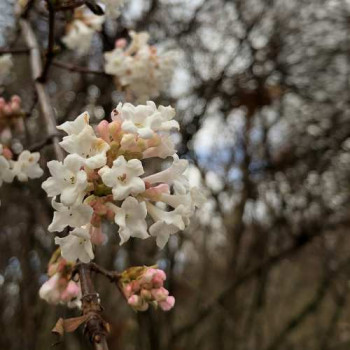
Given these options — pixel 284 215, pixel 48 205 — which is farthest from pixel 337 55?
pixel 48 205

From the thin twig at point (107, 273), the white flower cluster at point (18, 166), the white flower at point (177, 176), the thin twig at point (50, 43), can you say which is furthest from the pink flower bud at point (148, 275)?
the thin twig at point (50, 43)

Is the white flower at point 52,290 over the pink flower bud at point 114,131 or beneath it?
beneath

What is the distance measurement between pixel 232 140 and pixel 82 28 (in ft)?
10.9

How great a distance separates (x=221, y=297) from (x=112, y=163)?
4.53 m

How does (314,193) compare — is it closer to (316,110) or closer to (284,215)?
(284,215)

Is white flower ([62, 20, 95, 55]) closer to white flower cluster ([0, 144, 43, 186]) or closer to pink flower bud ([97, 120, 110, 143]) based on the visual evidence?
white flower cluster ([0, 144, 43, 186])

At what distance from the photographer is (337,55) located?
545 cm

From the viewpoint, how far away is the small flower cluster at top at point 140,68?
3043 millimetres

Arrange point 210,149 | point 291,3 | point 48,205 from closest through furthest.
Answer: point 48,205, point 291,3, point 210,149

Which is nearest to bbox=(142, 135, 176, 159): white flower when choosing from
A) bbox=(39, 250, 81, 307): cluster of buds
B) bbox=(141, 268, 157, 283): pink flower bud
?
bbox=(141, 268, 157, 283): pink flower bud

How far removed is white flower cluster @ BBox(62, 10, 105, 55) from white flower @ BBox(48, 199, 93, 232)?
223cm

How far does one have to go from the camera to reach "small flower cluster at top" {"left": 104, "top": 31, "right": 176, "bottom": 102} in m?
3.04

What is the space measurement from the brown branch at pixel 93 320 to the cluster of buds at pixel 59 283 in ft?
0.63

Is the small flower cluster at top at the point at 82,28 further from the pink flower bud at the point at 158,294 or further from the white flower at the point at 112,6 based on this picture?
the pink flower bud at the point at 158,294
